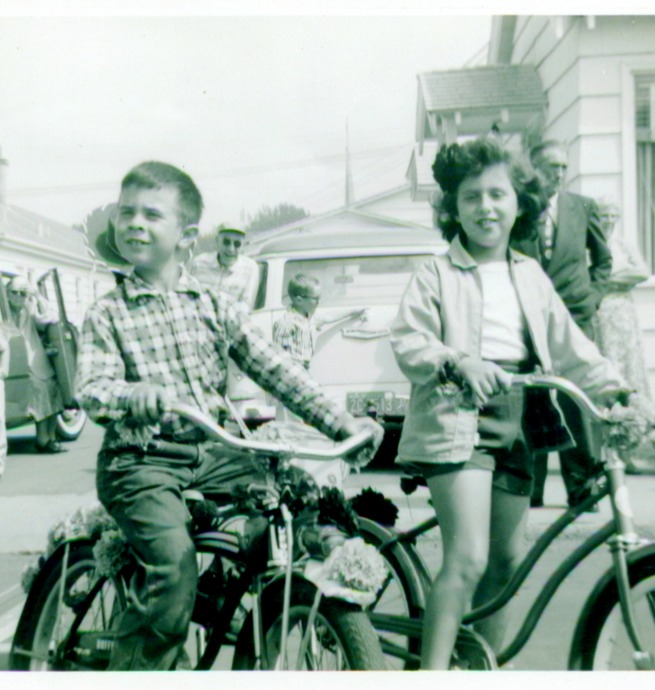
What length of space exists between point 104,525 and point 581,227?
2362 mm

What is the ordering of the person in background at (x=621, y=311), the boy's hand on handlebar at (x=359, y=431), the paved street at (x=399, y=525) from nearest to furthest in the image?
the boy's hand on handlebar at (x=359, y=431), the paved street at (x=399, y=525), the person in background at (x=621, y=311)

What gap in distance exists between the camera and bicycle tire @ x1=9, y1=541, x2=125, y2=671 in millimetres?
2619

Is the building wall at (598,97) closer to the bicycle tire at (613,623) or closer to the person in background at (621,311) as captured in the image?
the person in background at (621,311)

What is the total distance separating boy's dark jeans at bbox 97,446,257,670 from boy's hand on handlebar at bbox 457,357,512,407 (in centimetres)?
62

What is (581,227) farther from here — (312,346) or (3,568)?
(3,568)

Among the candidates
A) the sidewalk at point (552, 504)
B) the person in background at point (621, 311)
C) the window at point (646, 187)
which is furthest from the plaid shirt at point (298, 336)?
the window at point (646, 187)

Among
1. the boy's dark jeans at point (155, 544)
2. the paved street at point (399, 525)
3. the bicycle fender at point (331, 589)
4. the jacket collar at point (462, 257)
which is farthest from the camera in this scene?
the paved street at point (399, 525)

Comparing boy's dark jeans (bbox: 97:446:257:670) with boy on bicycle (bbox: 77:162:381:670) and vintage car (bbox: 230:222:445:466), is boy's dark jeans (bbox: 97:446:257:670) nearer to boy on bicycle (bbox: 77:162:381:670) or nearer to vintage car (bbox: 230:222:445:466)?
boy on bicycle (bbox: 77:162:381:670)

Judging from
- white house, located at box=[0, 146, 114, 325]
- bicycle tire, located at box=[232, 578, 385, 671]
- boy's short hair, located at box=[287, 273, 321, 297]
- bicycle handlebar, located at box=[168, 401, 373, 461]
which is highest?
white house, located at box=[0, 146, 114, 325]

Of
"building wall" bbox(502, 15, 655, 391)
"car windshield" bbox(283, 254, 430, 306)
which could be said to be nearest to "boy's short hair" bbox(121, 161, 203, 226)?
"car windshield" bbox(283, 254, 430, 306)

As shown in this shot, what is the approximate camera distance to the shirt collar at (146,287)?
8.46ft

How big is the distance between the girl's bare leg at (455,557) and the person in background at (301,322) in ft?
5.82

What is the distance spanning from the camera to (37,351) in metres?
7.73

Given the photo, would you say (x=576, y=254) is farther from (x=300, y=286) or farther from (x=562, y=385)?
(x=562, y=385)
